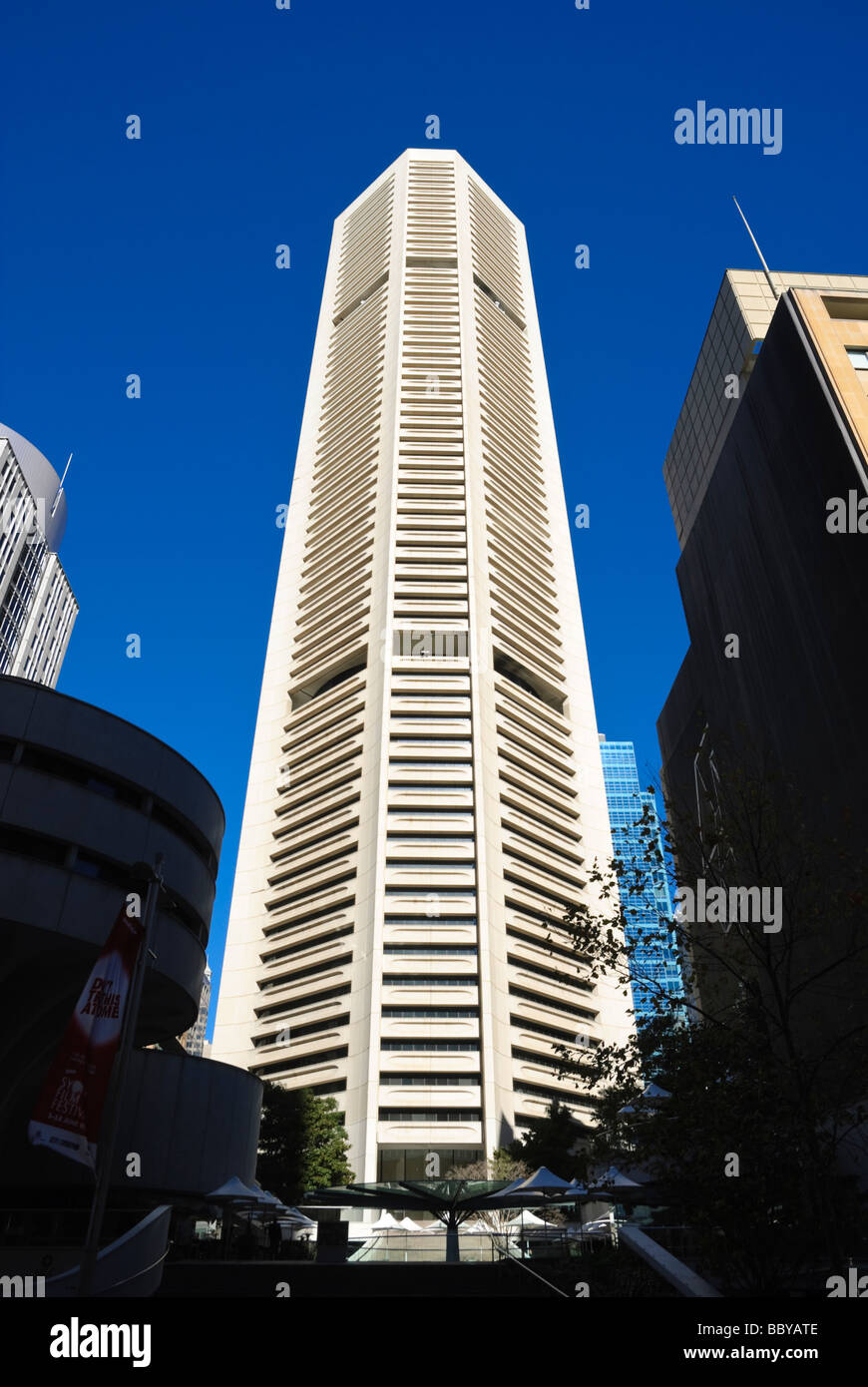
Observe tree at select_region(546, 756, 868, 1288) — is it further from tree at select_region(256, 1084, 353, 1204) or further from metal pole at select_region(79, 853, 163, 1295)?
tree at select_region(256, 1084, 353, 1204)

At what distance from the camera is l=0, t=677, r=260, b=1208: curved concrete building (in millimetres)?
21141

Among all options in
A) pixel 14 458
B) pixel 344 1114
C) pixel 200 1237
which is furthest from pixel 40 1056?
pixel 14 458

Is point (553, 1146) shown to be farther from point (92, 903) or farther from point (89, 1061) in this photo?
point (89, 1061)

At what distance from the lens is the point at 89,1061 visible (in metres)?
14.5

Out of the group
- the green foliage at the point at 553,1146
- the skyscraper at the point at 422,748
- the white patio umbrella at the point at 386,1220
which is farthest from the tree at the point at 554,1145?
the white patio umbrella at the point at 386,1220

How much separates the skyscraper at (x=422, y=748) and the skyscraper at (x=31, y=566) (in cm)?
3357

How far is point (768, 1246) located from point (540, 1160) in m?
39.4

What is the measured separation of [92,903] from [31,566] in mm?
102275

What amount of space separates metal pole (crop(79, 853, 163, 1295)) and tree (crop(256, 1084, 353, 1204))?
34987 millimetres

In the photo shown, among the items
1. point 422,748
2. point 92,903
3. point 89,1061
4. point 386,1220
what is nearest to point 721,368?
point 422,748

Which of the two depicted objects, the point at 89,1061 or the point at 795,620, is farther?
the point at 795,620

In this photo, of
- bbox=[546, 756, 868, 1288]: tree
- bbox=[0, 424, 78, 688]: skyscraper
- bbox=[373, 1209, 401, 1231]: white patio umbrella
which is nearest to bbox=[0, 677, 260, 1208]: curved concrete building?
bbox=[546, 756, 868, 1288]: tree

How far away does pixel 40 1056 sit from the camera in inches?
962

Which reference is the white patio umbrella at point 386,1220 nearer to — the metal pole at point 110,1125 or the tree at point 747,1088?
the tree at point 747,1088
